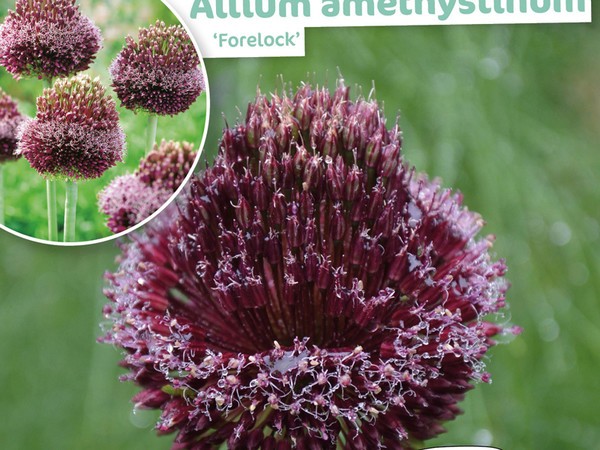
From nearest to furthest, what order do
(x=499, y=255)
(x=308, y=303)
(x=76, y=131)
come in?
(x=308, y=303)
(x=76, y=131)
(x=499, y=255)

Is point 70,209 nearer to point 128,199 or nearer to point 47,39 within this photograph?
point 128,199

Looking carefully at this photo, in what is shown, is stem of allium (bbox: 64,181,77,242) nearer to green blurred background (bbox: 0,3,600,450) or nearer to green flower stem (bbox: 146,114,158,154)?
green flower stem (bbox: 146,114,158,154)

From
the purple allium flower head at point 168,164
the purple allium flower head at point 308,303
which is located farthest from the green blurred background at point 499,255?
the purple allium flower head at point 308,303

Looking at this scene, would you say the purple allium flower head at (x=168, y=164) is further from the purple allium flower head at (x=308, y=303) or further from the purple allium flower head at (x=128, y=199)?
the purple allium flower head at (x=308, y=303)

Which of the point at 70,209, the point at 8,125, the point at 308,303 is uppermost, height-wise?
the point at 8,125

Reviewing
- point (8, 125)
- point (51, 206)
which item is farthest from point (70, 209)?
point (8, 125)

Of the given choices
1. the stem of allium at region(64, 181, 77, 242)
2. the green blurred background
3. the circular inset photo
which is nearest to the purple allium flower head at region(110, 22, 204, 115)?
the circular inset photo
